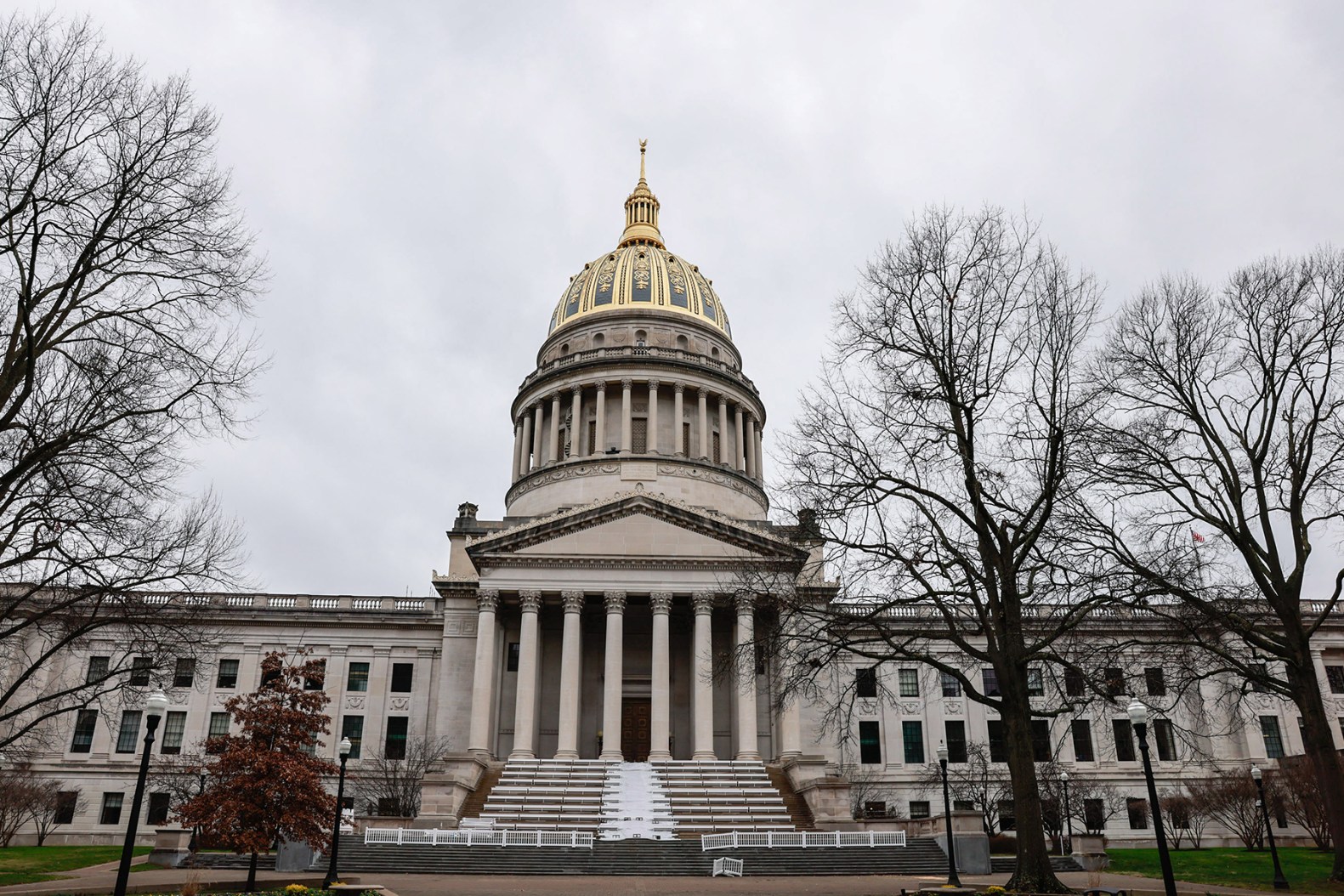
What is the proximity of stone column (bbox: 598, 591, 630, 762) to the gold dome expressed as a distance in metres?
27.6

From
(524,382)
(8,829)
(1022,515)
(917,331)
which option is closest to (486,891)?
(1022,515)

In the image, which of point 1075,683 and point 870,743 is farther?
point 870,743

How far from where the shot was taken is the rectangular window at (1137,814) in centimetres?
4975

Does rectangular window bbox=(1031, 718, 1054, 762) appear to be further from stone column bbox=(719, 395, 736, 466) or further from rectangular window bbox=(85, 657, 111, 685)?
rectangular window bbox=(85, 657, 111, 685)

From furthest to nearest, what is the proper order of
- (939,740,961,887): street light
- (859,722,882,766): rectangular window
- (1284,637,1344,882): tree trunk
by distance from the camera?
(859,722,882,766): rectangular window → (939,740,961,887): street light → (1284,637,1344,882): tree trunk

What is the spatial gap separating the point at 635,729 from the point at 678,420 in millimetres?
20939

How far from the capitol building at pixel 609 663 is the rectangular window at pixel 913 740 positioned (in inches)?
5.2

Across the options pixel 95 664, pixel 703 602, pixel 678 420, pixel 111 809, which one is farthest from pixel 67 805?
pixel 678 420

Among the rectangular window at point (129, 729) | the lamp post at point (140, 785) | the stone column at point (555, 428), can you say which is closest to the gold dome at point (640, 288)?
the stone column at point (555, 428)

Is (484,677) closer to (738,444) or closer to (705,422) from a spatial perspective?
(705,422)

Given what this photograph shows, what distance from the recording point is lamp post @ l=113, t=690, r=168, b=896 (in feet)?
50.2

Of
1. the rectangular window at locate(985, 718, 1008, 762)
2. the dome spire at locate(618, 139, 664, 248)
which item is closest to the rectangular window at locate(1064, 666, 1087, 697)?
the rectangular window at locate(985, 718, 1008, 762)

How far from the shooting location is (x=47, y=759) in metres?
50.2

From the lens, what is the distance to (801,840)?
32.8 meters
